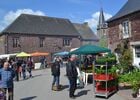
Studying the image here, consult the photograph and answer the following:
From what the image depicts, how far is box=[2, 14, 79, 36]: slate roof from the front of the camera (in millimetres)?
48469

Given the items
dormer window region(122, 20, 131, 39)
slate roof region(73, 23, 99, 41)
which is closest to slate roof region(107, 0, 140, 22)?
dormer window region(122, 20, 131, 39)

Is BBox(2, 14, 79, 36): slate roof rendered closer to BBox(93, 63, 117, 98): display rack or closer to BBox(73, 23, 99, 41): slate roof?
BBox(73, 23, 99, 41): slate roof

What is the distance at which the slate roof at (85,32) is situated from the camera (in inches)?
2387

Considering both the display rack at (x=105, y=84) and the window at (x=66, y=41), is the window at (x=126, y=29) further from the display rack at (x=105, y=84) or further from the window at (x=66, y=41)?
the window at (x=66, y=41)

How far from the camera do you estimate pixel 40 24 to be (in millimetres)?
52500

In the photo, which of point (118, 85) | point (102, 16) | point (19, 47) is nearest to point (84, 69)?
point (118, 85)

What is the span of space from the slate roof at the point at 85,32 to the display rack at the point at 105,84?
45651 mm

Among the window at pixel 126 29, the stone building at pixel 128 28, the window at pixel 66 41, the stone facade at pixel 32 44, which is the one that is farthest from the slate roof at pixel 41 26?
the window at pixel 126 29

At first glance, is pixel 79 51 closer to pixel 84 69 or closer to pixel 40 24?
pixel 84 69

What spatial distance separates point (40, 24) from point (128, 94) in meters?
40.7

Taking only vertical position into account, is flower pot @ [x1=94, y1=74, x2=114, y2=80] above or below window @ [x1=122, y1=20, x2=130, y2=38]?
below

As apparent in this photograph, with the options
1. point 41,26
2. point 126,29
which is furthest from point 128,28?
point 41,26

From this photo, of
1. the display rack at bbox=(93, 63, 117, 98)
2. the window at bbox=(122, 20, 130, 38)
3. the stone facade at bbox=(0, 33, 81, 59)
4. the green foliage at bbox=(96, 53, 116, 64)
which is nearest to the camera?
the display rack at bbox=(93, 63, 117, 98)

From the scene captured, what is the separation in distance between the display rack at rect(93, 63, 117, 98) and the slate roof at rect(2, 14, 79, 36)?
34642 mm
